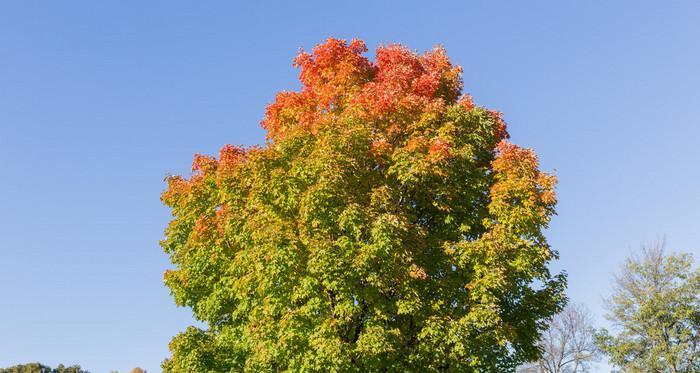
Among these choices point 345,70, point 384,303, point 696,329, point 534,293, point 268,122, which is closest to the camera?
point 384,303

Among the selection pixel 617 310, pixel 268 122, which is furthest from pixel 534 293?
pixel 617 310

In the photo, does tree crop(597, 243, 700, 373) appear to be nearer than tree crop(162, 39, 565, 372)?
No

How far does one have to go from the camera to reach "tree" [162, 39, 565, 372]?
19172 mm

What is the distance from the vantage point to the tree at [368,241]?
1917 centimetres

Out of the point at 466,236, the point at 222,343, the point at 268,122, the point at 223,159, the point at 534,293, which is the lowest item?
the point at 222,343

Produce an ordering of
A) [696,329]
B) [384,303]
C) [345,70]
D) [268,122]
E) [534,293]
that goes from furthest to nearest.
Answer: [696,329], [268,122], [345,70], [534,293], [384,303]

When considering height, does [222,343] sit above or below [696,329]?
below

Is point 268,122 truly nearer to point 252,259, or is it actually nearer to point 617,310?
point 252,259

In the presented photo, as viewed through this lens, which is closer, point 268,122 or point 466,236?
point 466,236

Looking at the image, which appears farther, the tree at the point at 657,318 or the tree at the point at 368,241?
the tree at the point at 657,318

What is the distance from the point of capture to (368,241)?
64.8 feet

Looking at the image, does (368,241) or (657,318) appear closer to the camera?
(368,241)

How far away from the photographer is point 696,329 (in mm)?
51375

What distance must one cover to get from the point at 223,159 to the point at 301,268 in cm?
857
